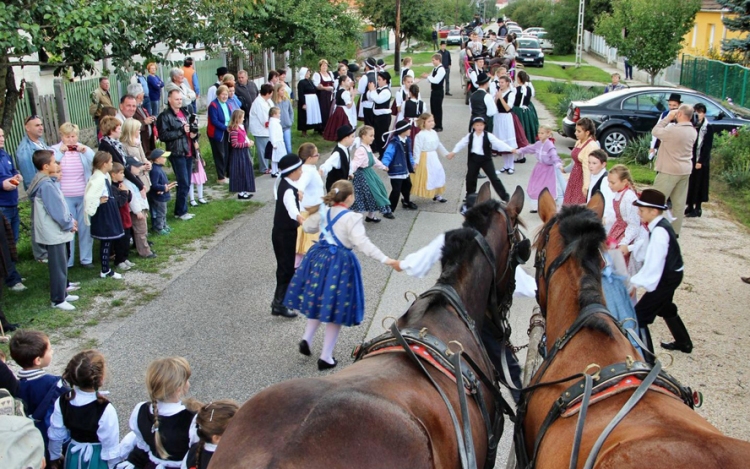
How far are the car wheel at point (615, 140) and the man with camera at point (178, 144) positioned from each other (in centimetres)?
955

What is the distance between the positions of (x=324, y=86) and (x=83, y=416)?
14205 millimetres

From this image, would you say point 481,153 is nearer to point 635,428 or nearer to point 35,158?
point 35,158

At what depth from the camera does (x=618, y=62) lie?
132 feet

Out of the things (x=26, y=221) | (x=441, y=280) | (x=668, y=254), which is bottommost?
(x=26, y=221)

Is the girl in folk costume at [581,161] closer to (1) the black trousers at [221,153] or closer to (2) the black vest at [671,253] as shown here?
(2) the black vest at [671,253]

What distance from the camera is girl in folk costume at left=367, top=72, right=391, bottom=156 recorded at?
1532cm

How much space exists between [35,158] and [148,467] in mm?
4486

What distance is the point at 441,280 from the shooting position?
425 cm

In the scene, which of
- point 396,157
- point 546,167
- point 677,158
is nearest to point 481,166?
point 546,167

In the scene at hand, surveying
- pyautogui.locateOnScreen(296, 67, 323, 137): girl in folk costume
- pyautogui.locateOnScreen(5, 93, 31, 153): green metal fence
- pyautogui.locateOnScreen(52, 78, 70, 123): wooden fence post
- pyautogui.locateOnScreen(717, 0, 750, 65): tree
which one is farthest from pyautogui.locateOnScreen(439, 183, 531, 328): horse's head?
pyautogui.locateOnScreen(717, 0, 750, 65): tree

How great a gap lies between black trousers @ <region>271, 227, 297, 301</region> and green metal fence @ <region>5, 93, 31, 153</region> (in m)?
6.27

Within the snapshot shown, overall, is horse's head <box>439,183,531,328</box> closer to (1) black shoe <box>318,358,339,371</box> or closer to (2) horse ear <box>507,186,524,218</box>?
(2) horse ear <box>507,186,524,218</box>

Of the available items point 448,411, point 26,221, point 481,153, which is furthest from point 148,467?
point 481,153

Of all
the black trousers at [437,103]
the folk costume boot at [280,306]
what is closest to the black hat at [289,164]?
the folk costume boot at [280,306]
